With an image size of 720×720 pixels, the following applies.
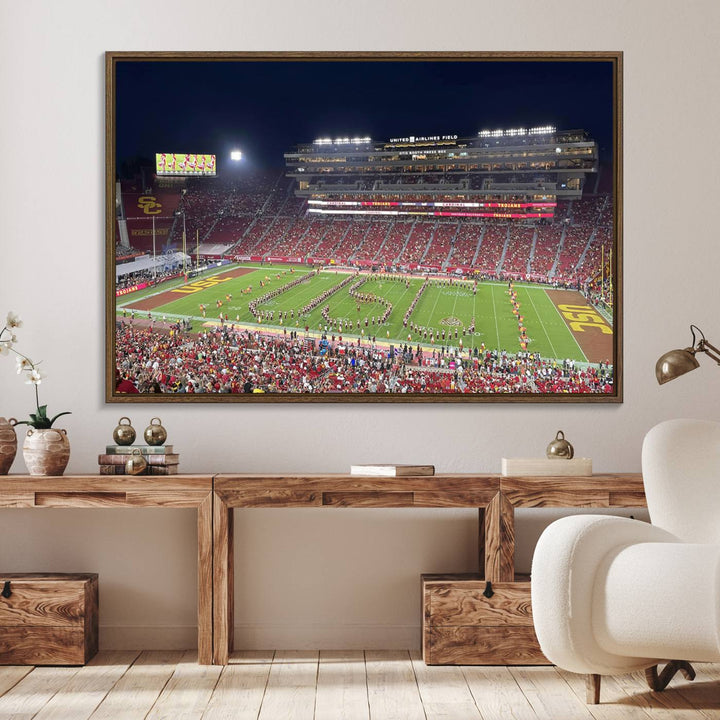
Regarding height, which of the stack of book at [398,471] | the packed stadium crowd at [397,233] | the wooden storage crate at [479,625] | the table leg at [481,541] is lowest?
the wooden storage crate at [479,625]

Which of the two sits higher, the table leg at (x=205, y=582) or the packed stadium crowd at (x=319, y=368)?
the packed stadium crowd at (x=319, y=368)

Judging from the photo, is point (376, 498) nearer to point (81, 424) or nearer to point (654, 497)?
point (654, 497)

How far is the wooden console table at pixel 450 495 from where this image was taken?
3340 mm

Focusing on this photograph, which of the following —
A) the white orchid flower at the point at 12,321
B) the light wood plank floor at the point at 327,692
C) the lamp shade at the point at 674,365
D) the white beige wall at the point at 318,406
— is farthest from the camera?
the white beige wall at the point at 318,406

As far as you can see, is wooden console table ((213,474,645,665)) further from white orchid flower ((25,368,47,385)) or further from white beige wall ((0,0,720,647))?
white orchid flower ((25,368,47,385))

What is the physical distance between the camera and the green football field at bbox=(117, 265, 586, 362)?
3.78m

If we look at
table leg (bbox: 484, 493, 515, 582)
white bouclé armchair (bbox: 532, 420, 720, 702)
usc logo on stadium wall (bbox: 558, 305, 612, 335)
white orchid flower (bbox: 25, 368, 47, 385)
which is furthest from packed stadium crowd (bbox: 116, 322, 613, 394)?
white bouclé armchair (bbox: 532, 420, 720, 702)

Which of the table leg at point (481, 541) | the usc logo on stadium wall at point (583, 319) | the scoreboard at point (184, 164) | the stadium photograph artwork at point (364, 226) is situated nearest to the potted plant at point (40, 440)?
the stadium photograph artwork at point (364, 226)

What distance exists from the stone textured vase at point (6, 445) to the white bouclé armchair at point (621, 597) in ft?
6.46

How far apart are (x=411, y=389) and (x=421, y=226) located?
0.67m

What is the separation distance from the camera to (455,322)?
12.4 ft

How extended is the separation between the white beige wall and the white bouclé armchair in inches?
41.0

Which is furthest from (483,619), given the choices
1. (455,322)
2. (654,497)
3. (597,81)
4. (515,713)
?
(597,81)

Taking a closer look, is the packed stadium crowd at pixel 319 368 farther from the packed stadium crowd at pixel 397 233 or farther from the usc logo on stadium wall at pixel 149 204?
the usc logo on stadium wall at pixel 149 204
